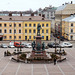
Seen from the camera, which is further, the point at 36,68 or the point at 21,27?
the point at 21,27

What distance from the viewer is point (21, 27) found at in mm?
68750

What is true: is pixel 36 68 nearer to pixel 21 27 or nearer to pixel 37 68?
pixel 37 68

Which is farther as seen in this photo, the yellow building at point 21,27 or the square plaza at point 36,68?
the yellow building at point 21,27

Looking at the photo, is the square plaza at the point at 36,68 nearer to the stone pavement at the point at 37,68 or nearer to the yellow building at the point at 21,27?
the stone pavement at the point at 37,68

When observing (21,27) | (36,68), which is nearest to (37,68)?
(36,68)

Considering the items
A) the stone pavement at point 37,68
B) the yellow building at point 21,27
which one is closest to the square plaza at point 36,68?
the stone pavement at point 37,68

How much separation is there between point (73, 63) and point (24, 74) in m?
9.95

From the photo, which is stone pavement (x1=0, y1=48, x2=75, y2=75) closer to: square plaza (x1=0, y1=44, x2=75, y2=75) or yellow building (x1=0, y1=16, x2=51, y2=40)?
square plaza (x1=0, y1=44, x2=75, y2=75)

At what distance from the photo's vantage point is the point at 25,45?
2178 inches

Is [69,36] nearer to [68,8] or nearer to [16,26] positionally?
[16,26]

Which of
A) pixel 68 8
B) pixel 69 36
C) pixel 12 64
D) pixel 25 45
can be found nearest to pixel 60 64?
pixel 12 64

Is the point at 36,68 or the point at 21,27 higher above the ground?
the point at 21,27

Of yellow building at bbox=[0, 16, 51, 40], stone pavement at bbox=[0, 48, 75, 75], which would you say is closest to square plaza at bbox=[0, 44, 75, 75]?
stone pavement at bbox=[0, 48, 75, 75]

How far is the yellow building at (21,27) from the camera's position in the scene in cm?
6775
